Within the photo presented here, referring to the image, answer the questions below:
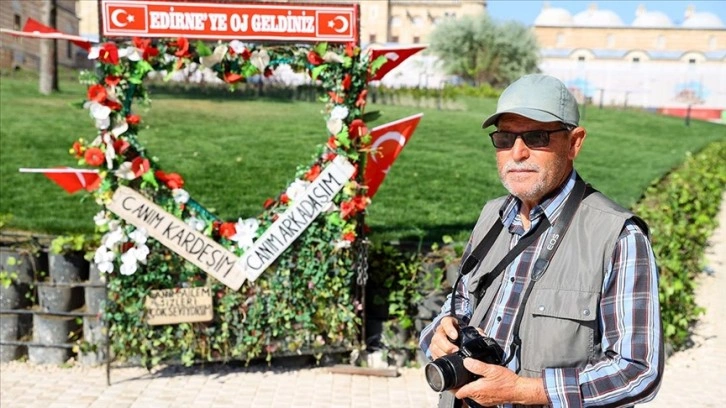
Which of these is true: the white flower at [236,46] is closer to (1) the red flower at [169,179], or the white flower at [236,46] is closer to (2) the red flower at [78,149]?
(1) the red flower at [169,179]

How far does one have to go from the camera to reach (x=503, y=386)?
2.31m

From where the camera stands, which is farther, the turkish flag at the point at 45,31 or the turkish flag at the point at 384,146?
the turkish flag at the point at 384,146

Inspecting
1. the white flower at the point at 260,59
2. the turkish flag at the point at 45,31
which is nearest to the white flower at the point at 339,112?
the white flower at the point at 260,59

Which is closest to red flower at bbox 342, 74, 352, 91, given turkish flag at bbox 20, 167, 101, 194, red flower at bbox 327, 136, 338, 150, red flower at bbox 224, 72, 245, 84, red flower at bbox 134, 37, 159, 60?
red flower at bbox 327, 136, 338, 150

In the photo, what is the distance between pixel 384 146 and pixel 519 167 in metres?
3.81

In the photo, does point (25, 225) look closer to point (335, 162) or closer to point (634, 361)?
point (335, 162)

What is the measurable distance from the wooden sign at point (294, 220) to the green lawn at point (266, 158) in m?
0.75

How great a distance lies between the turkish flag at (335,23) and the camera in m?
5.80

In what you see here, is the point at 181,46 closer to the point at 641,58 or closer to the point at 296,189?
the point at 296,189

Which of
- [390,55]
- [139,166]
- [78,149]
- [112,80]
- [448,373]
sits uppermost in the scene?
[390,55]

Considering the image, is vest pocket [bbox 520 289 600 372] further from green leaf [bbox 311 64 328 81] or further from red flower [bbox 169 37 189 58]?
red flower [bbox 169 37 189 58]

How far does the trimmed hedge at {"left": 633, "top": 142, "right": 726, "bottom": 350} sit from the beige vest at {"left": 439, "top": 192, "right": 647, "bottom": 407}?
394cm

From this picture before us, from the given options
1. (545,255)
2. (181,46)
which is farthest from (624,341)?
(181,46)

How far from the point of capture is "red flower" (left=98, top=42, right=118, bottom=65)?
18.1 feet
